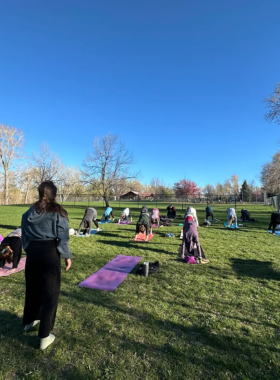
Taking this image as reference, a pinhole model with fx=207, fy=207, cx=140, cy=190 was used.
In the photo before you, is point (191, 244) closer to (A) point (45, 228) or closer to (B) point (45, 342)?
(B) point (45, 342)

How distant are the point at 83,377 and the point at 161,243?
6.09m

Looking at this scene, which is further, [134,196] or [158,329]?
[134,196]

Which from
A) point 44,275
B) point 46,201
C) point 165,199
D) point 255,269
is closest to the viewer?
point 44,275

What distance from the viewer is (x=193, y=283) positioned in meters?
4.33

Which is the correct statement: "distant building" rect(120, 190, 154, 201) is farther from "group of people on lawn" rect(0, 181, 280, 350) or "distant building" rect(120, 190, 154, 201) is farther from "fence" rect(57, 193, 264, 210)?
"group of people on lawn" rect(0, 181, 280, 350)

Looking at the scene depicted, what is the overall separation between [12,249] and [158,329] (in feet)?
12.9

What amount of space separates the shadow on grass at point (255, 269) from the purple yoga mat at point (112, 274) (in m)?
2.64

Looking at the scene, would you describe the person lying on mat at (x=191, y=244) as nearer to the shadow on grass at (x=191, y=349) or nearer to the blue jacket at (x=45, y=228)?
the shadow on grass at (x=191, y=349)

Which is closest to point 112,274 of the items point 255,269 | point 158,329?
point 158,329

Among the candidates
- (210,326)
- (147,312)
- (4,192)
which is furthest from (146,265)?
(4,192)

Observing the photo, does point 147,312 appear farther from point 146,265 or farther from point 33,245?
point 33,245

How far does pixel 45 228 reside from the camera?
240 cm

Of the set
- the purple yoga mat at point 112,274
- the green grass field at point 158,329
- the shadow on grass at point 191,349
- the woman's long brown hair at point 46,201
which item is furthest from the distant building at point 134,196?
the woman's long brown hair at point 46,201

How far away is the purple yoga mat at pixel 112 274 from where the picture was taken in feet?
13.8
